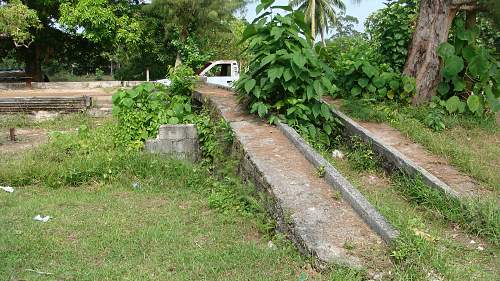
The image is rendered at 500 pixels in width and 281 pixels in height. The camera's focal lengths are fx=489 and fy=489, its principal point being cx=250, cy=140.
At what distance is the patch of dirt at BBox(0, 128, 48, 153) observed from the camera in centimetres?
780

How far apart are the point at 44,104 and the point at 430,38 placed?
8719 millimetres

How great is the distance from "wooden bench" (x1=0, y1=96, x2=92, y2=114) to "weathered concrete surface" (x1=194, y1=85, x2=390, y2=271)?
705cm

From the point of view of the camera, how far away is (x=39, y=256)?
352 cm

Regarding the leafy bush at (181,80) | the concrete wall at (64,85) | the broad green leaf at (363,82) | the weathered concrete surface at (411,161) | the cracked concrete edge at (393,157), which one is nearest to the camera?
the cracked concrete edge at (393,157)

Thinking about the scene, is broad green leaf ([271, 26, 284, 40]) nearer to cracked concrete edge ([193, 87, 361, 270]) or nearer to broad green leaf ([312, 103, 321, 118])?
broad green leaf ([312, 103, 321, 118])

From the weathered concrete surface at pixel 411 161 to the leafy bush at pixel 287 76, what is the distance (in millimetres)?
535

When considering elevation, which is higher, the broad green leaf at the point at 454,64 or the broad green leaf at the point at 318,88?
the broad green leaf at the point at 454,64

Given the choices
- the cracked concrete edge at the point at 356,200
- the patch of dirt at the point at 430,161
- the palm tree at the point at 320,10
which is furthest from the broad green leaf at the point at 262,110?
the palm tree at the point at 320,10

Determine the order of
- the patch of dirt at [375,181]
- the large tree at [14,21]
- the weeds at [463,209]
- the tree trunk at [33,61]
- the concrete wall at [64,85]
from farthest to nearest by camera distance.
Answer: the tree trunk at [33,61], the concrete wall at [64,85], the large tree at [14,21], the patch of dirt at [375,181], the weeds at [463,209]

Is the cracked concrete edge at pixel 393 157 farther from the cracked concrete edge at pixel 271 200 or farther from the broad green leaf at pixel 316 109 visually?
the cracked concrete edge at pixel 271 200

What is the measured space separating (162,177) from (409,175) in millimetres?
2861

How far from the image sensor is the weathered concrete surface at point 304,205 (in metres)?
3.07

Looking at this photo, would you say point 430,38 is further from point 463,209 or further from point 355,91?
point 463,209

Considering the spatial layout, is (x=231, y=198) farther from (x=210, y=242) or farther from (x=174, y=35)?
(x=174, y=35)
